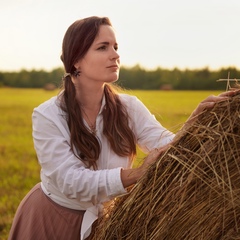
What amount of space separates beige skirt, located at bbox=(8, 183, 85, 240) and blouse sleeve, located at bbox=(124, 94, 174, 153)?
538 mm

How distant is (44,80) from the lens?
41.0 m

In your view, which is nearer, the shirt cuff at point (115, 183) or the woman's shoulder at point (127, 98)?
the shirt cuff at point (115, 183)

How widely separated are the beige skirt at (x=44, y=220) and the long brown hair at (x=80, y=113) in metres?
0.32

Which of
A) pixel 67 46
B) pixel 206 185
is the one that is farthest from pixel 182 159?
pixel 67 46

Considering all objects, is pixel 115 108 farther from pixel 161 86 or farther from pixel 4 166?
pixel 161 86

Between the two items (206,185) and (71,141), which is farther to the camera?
(71,141)

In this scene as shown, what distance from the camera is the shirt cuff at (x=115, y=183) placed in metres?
3.04

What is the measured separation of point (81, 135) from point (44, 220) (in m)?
0.54

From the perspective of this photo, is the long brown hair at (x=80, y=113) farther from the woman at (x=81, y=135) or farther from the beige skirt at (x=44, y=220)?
the beige skirt at (x=44, y=220)

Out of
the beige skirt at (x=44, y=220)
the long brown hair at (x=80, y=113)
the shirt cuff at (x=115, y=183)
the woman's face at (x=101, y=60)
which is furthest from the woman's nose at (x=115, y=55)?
the beige skirt at (x=44, y=220)

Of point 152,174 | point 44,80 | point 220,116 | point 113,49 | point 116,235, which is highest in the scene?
point 113,49

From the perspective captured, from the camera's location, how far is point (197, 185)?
8.72ft

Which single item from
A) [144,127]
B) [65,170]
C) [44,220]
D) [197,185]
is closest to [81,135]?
[65,170]

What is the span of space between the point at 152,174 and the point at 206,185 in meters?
0.30
